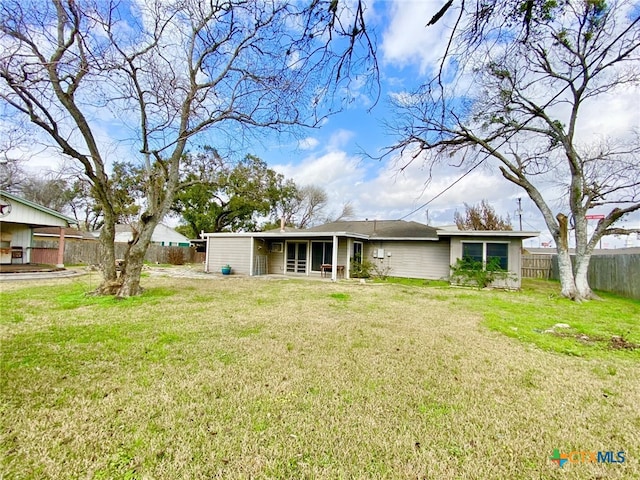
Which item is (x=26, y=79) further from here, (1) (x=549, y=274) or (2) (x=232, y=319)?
(1) (x=549, y=274)

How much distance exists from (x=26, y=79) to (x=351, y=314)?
19.8ft

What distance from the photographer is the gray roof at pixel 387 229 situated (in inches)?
592

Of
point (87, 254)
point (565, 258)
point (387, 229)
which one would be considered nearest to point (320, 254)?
point (387, 229)

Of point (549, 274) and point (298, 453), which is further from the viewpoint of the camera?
point (549, 274)

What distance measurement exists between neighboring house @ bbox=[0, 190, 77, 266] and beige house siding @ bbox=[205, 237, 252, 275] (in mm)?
6341

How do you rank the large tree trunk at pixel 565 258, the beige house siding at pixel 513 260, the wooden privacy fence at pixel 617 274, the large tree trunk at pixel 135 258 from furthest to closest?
the beige house siding at pixel 513 260 < the wooden privacy fence at pixel 617 274 < the large tree trunk at pixel 565 258 < the large tree trunk at pixel 135 258

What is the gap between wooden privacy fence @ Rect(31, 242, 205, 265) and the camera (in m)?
16.4

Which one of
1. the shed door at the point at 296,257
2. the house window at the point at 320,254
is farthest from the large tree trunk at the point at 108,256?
the house window at the point at 320,254

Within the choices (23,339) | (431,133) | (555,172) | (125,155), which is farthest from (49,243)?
(555,172)

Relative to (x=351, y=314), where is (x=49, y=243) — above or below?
above

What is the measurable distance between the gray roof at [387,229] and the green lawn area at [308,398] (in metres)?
9.47

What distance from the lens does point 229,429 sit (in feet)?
7.30

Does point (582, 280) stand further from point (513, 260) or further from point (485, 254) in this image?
point (485, 254)

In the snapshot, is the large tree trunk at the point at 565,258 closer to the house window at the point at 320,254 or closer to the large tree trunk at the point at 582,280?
the large tree trunk at the point at 582,280
